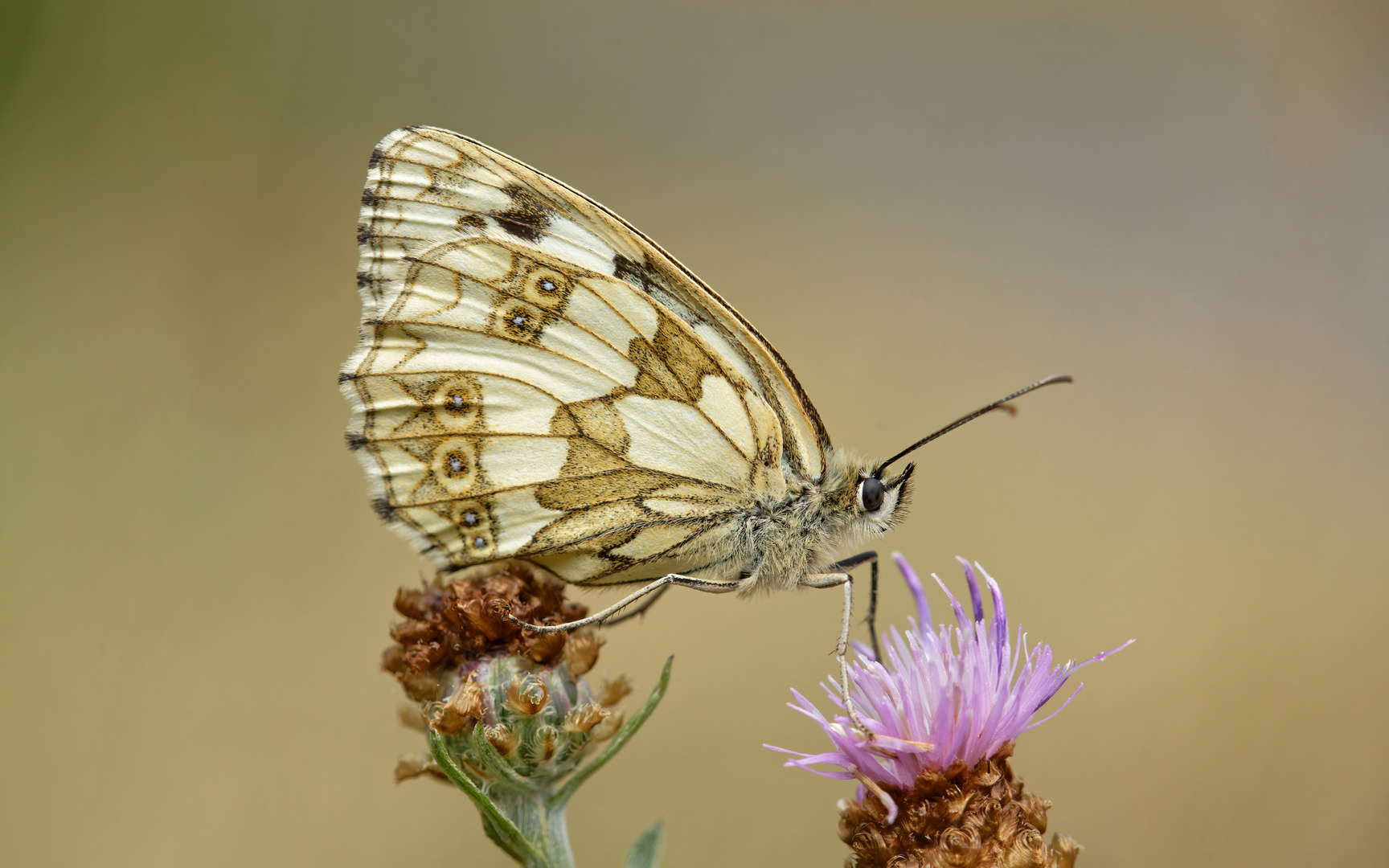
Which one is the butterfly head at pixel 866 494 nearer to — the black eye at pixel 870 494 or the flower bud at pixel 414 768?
the black eye at pixel 870 494

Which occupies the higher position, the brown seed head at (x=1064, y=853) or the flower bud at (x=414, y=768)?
the flower bud at (x=414, y=768)

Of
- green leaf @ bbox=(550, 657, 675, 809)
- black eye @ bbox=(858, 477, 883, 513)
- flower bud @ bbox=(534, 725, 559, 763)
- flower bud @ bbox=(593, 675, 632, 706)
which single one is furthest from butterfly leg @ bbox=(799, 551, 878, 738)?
flower bud @ bbox=(534, 725, 559, 763)

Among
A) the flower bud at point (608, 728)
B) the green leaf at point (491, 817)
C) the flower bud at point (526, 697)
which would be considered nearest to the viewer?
the green leaf at point (491, 817)

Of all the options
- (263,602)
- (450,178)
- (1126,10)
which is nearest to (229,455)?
(263,602)

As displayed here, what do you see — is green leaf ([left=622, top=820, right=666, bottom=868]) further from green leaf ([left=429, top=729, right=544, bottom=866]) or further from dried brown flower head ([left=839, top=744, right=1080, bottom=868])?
dried brown flower head ([left=839, top=744, right=1080, bottom=868])

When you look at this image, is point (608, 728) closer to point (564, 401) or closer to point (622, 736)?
point (622, 736)

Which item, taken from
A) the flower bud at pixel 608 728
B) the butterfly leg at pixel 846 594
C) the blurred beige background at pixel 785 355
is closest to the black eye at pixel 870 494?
the butterfly leg at pixel 846 594

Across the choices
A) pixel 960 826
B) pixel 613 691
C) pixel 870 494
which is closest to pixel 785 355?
pixel 870 494
